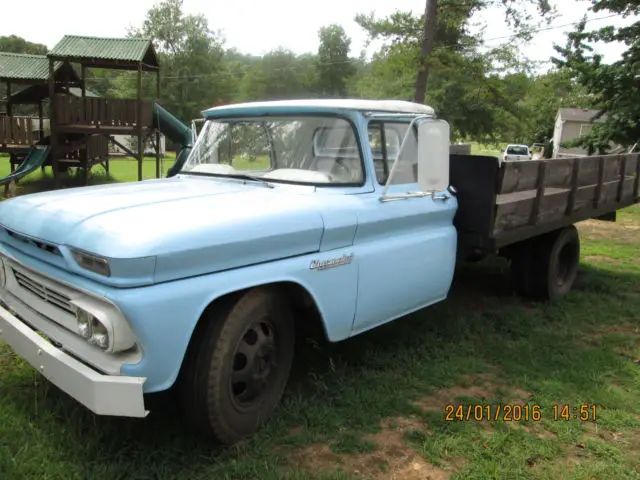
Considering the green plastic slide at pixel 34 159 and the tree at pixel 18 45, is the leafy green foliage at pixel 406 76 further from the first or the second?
the green plastic slide at pixel 34 159

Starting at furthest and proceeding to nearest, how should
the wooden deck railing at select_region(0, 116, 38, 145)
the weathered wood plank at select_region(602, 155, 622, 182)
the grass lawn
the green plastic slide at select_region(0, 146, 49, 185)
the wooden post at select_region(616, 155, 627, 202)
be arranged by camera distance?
the wooden deck railing at select_region(0, 116, 38, 145) < the green plastic slide at select_region(0, 146, 49, 185) < the wooden post at select_region(616, 155, 627, 202) < the weathered wood plank at select_region(602, 155, 622, 182) < the grass lawn

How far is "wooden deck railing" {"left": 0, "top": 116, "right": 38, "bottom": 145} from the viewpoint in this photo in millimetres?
15031

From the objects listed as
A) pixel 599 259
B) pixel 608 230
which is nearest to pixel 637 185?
pixel 599 259

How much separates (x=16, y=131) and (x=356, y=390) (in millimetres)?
14996

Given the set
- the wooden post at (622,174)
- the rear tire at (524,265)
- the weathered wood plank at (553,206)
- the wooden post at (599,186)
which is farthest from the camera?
the wooden post at (622,174)

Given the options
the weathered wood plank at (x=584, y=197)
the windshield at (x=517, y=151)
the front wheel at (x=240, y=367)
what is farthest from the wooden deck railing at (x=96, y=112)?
the windshield at (x=517, y=151)

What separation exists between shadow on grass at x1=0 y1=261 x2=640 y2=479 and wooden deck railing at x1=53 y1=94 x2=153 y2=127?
1181cm

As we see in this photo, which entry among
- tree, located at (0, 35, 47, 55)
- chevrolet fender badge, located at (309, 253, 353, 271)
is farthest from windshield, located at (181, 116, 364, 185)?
tree, located at (0, 35, 47, 55)

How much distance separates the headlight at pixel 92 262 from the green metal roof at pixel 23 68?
17403mm

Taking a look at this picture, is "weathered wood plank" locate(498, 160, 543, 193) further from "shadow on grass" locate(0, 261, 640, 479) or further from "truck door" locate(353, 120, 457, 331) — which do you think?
"shadow on grass" locate(0, 261, 640, 479)

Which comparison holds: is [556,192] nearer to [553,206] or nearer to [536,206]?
[553,206]

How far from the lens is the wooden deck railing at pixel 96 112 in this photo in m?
14.2

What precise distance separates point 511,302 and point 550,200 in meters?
1.15

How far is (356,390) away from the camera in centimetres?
361
